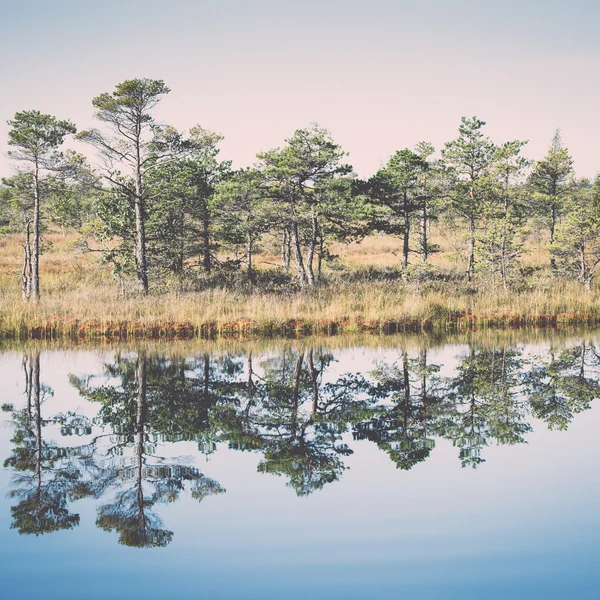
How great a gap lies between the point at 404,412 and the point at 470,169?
2574 centimetres

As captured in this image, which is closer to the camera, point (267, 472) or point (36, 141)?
point (267, 472)

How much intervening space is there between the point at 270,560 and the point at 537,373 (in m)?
9.21

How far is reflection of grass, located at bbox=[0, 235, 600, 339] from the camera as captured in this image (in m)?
20.1

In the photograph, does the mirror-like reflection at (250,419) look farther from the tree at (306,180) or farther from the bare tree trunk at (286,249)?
the bare tree trunk at (286,249)

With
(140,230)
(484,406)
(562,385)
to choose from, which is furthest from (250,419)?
(140,230)

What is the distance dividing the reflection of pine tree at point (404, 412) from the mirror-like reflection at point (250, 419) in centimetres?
3

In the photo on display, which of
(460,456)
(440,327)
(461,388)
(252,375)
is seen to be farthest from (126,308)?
(460,456)

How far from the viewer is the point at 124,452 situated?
7719 mm

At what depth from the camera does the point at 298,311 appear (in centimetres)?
2192

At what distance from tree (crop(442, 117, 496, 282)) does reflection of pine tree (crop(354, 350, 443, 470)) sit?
18867 mm

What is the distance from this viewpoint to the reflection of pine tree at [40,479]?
5.81 m

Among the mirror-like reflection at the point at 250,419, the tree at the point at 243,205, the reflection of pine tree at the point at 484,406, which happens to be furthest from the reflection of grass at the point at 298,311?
the reflection of pine tree at the point at 484,406

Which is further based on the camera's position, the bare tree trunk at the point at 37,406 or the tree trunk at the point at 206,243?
the tree trunk at the point at 206,243

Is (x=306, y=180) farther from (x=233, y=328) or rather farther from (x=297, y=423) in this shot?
(x=297, y=423)
